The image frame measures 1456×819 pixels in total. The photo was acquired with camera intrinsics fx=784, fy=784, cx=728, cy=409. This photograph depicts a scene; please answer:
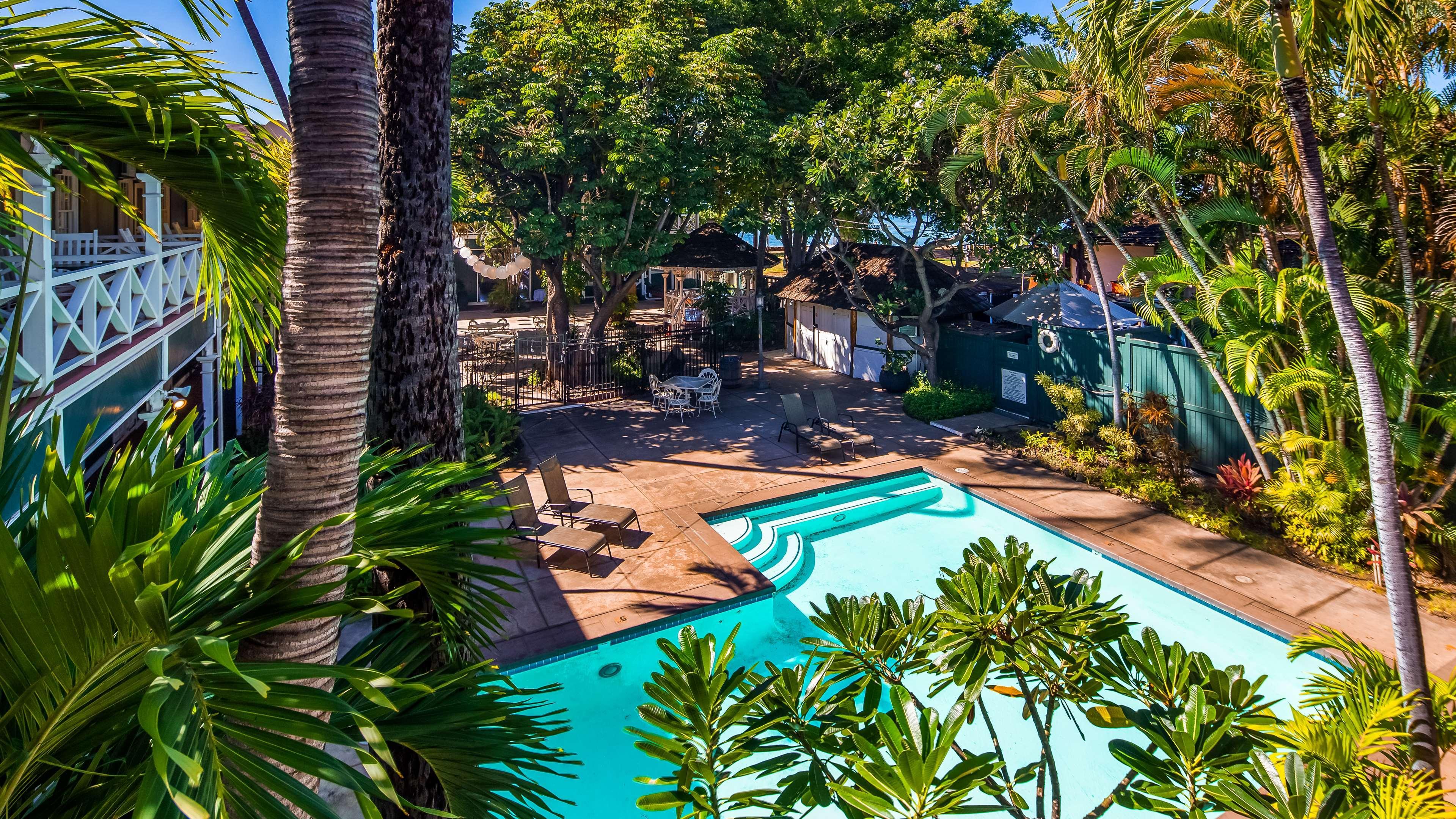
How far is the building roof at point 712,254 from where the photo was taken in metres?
20.8

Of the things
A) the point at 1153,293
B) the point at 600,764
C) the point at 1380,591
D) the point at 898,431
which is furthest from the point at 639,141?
the point at 1380,591

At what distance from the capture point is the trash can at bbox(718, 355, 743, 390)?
19125 mm

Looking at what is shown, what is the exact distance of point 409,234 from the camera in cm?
392

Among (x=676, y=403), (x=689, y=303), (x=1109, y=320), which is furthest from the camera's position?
(x=689, y=303)

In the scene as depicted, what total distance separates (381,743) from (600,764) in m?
5.84

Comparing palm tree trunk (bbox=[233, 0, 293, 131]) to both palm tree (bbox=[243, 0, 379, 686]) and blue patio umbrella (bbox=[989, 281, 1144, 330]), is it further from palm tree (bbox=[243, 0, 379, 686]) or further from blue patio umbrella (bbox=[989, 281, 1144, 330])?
blue patio umbrella (bbox=[989, 281, 1144, 330])

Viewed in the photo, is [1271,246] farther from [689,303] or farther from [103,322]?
[689,303]

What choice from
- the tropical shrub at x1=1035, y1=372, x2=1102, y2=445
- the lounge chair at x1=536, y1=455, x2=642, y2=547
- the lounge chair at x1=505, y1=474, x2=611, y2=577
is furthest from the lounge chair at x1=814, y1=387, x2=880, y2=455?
the lounge chair at x1=505, y1=474, x2=611, y2=577

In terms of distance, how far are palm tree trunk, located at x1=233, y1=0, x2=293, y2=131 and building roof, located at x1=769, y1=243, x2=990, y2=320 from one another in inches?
468

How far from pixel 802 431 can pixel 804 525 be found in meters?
3.43

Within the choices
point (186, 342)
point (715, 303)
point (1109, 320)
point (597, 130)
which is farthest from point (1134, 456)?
point (715, 303)

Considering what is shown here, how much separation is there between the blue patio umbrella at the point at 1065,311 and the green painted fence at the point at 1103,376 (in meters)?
0.62

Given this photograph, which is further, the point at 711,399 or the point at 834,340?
the point at 834,340

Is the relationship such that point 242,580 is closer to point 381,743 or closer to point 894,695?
point 381,743
